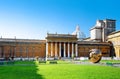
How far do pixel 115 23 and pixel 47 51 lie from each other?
3264cm

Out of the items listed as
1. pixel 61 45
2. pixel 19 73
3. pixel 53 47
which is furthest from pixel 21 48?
pixel 19 73

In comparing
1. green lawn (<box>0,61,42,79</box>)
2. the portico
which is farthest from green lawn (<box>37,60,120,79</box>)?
the portico

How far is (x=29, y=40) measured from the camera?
3378 inches

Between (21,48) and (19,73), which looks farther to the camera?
(21,48)

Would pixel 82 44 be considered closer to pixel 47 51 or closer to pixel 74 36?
pixel 74 36

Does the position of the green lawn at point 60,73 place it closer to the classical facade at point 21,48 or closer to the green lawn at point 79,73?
the green lawn at point 79,73

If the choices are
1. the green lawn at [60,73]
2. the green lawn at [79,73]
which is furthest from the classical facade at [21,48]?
the green lawn at [79,73]

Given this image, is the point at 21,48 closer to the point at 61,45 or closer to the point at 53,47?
the point at 53,47

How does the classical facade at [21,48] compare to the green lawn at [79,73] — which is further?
the classical facade at [21,48]

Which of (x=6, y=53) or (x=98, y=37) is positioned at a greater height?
(x=98, y=37)

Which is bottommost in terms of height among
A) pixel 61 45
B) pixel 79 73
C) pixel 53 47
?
pixel 79 73

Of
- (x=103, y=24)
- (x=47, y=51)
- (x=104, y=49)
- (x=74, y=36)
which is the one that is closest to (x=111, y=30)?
(x=103, y=24)

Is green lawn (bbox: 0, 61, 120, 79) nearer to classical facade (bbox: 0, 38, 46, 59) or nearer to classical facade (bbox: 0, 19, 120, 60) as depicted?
classical facade (bbox: 0, 19, 120, 60)

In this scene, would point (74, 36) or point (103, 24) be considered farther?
point (103, 24)
